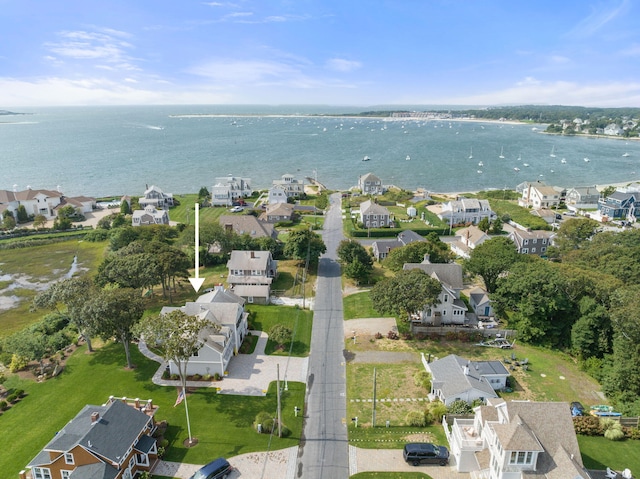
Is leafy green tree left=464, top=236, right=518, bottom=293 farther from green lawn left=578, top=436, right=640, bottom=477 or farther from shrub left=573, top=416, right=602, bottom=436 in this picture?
green lawn left=578, top=436, right=640, bottom=477

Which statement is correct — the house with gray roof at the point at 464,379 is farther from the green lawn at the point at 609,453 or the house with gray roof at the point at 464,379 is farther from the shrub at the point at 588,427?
the green lawn at the point at 609,453

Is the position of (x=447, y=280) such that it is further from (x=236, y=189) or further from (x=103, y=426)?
(x=236, y=189)

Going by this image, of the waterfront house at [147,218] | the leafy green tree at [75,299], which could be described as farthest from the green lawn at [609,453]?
the waterfront house at [147,218]

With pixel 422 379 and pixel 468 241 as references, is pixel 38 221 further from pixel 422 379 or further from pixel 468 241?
pixel 468 241

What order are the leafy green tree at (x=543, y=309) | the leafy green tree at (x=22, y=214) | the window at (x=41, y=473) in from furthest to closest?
the leafy green tree at (x=22, y=214) < the leafy green tree at (x=543, y=309) < the window at (x=41, y=473)

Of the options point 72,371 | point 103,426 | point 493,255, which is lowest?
point 72,371

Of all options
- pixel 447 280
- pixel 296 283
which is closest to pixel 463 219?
pixel 447 280
